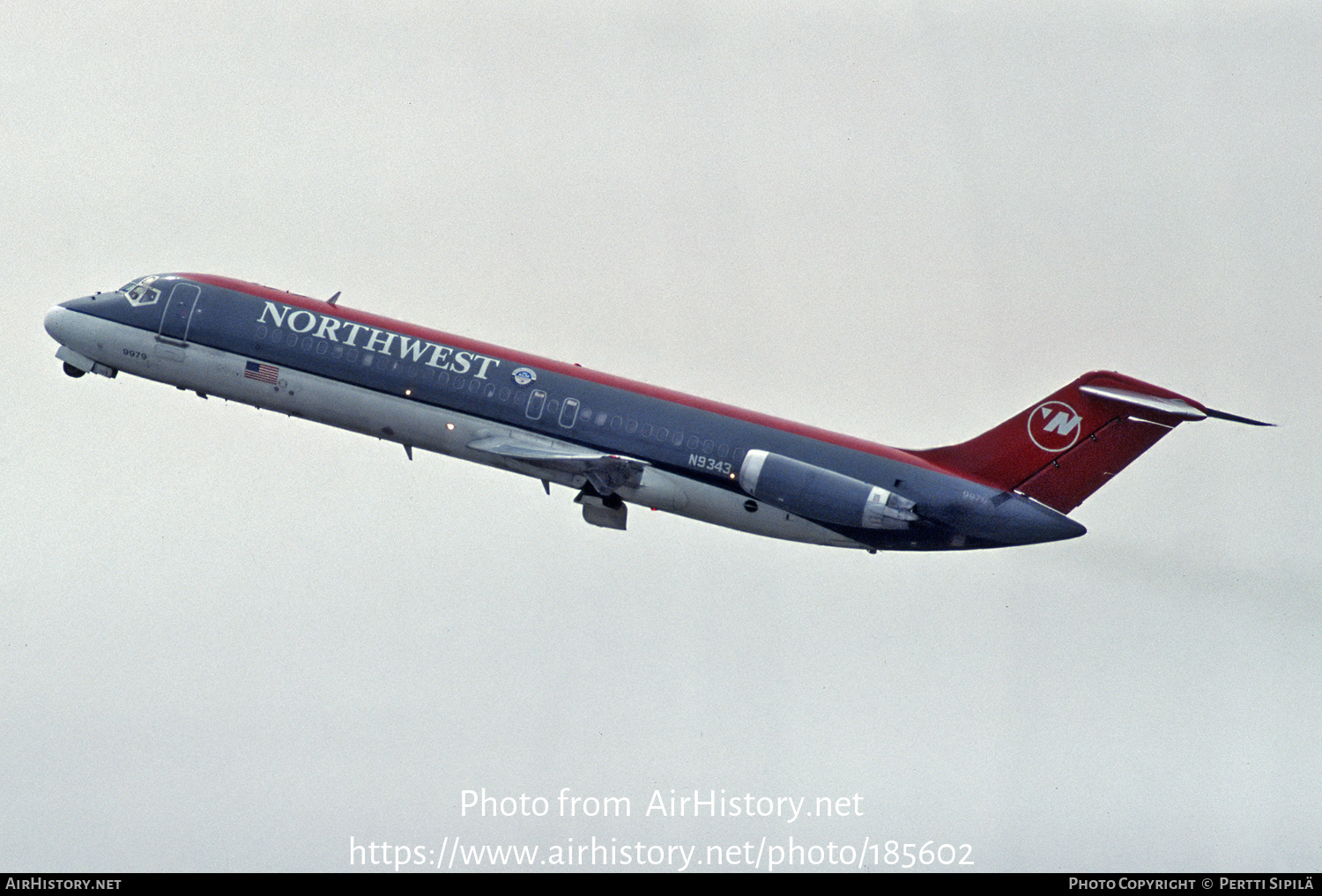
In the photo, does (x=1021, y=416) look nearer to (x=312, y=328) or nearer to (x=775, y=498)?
(x=775, y=498)

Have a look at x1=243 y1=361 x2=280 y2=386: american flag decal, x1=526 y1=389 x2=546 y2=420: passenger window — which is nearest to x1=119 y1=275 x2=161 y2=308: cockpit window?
x1=243 y1=361 x2=280 y2=386: american flag decal

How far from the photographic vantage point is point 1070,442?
59.8 metres

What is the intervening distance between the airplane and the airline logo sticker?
0.14 ft

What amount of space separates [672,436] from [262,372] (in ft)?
39.9

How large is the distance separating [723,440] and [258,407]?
1386 cm

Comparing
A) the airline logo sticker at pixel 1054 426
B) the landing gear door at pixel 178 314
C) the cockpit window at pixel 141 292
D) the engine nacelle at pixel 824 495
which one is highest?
the cockpit window at pixel 141 292

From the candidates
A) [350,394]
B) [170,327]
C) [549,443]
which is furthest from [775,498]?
[170,327]

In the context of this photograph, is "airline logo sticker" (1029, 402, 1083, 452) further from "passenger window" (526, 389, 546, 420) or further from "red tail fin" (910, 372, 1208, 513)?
"passenger window" (526, 389, 546, 420)

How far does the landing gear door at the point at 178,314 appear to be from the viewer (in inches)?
2505

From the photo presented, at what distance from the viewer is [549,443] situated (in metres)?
60.6

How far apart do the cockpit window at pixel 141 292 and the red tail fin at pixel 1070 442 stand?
75.6 ft

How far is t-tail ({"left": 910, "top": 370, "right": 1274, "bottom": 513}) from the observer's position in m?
58.8

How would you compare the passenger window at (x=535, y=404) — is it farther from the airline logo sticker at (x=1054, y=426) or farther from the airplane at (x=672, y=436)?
the airline logo sticker at (x=1054, y=426)

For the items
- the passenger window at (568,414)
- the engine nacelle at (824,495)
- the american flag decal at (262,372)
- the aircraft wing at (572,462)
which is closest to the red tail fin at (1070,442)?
the engine nacelle at (824,495)
